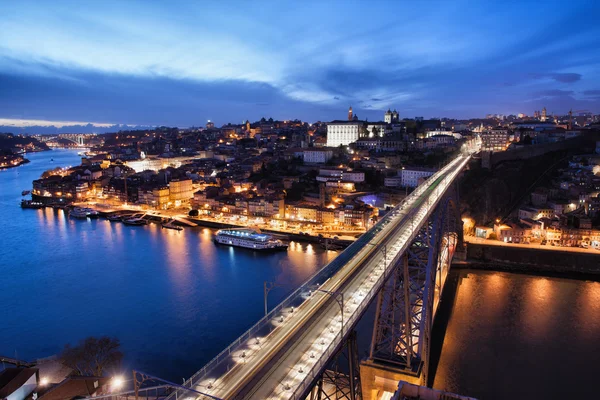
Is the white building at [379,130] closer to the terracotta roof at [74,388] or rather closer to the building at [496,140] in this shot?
the building at [496,140]

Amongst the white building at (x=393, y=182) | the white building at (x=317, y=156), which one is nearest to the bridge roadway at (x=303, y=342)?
the white building at (x=393, y=182)

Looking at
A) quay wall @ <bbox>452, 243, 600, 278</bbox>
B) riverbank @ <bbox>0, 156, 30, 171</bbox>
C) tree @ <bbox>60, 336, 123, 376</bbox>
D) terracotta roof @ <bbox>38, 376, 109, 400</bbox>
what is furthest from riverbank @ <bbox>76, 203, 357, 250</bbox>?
riverbank @ <bbox>0, 156, 30, 171</bbox>

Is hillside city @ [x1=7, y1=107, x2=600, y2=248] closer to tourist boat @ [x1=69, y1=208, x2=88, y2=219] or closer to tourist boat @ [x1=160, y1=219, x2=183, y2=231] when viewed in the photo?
tourist boat @ [x1=160, y1=219, x2=183, y2=231]

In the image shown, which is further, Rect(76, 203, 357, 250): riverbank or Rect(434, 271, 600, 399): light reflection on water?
Rect(76, 203, 357, 250): riverbank

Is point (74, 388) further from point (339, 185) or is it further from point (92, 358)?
point (339, 185)

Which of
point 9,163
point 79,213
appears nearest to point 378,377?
point 79,213

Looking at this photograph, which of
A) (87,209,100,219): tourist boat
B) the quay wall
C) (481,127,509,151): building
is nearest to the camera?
the quay wall
